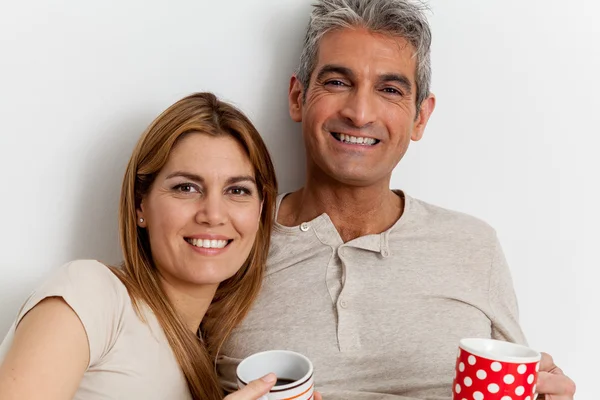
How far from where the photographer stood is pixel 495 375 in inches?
37.7

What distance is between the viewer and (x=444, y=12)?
1804mm

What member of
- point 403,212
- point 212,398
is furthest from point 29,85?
point 403,212

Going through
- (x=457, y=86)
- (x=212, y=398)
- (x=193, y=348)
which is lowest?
(x=212, y=398)

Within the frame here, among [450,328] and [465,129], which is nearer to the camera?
[450,328]

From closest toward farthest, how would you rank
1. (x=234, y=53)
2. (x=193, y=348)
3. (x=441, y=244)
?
(x=193, y=348)
(x=441, y=244)
(x=234, y=53)

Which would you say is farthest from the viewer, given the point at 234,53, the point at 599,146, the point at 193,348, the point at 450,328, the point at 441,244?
the point at 599,146

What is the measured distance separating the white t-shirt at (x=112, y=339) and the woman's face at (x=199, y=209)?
0.13m

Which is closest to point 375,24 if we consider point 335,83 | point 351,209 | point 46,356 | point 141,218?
point 335,83

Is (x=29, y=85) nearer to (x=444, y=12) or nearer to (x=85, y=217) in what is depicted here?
(x=85, y=217)

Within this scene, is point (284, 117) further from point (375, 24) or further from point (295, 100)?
point (375, 24)

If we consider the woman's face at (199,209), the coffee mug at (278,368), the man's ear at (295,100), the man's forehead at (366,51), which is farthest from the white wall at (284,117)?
the coffee mug at (278,368)

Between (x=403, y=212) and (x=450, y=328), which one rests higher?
(x=403, y=212)

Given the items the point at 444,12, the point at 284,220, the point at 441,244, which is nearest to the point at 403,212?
the point at 441,244

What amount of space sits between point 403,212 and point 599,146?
672 mm
